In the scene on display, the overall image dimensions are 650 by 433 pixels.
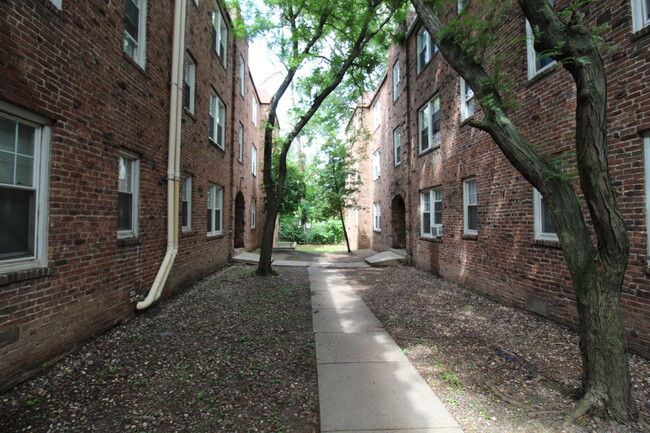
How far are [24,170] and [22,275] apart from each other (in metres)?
1.10

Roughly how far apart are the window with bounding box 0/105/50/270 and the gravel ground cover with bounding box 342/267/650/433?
4448mm

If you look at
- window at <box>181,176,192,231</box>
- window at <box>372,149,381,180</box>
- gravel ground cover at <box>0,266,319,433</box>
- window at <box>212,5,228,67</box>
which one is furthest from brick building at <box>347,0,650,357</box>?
window at <box>181,176,192,231</box>

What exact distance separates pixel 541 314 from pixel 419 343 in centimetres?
253

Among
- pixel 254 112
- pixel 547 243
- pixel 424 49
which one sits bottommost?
pixel 547 243

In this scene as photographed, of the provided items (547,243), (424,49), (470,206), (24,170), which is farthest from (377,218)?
(24,170)

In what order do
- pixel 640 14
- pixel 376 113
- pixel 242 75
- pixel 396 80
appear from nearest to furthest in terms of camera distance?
pixel 640 14, pixel 396 80, pixel 242 75, pixel 376 113

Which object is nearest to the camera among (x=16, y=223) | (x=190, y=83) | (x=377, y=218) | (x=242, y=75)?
(x=16, y=223)

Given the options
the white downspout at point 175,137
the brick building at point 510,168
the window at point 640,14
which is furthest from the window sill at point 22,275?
the window at point 640,14

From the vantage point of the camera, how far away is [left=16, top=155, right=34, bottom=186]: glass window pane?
3211 mm

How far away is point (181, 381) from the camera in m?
3.22

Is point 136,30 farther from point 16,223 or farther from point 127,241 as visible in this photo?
point 16,223

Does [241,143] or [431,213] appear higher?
[241,143]

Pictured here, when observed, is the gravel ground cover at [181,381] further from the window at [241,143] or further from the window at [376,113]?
the window at [376,113]

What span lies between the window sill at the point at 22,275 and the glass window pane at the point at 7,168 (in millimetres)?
909
